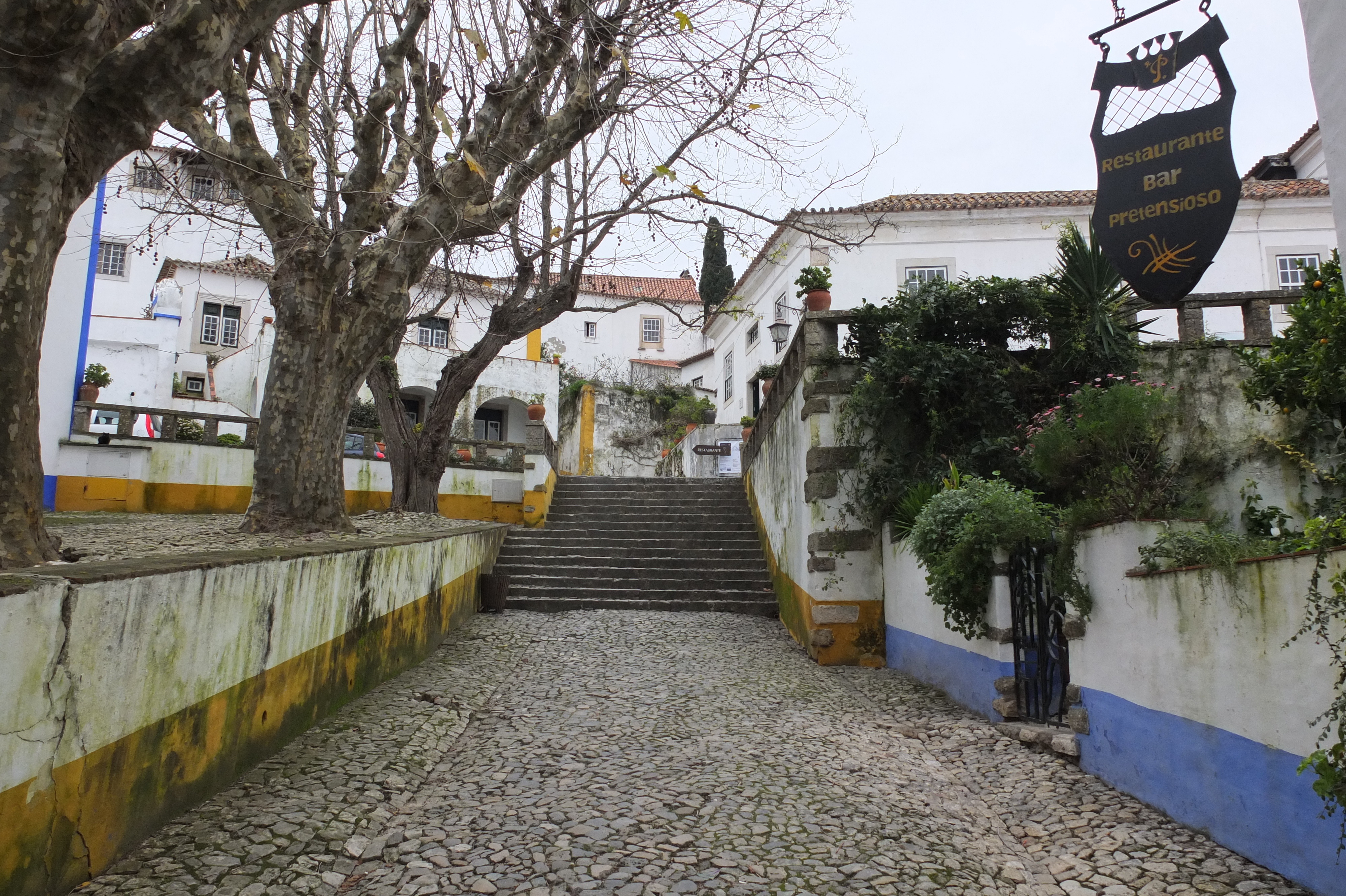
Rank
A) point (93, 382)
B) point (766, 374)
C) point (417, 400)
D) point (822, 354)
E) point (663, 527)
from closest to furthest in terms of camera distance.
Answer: point (822, 354) → point (663, 527) → point (93, 382) → point (766, 374) → point (417, 400)

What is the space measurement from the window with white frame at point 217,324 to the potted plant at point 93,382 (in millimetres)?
8616

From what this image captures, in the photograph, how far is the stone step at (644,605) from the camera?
11305mm

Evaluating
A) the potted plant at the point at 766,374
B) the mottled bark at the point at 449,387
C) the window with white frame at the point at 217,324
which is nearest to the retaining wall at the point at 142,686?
the mottled bark at the point at 449,387

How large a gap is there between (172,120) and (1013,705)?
7001 mm

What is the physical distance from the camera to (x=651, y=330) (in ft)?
125

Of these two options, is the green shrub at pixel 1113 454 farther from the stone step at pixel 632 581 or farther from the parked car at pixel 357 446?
the parked car at pixel 357 446

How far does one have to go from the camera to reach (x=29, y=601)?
8.08ft

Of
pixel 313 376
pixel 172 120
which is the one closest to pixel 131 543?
pixel 313 376

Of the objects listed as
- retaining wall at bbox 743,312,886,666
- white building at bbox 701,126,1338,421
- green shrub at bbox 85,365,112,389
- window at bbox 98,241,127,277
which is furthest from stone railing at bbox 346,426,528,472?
window at bbox 98,241,127,277

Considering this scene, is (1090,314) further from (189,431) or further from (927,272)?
(189,431)

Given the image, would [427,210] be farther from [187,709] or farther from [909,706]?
[909,706]

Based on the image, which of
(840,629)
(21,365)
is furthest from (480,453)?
(21,365)

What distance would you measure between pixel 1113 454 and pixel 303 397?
6.44 m

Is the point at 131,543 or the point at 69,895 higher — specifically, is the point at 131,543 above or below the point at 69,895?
above
